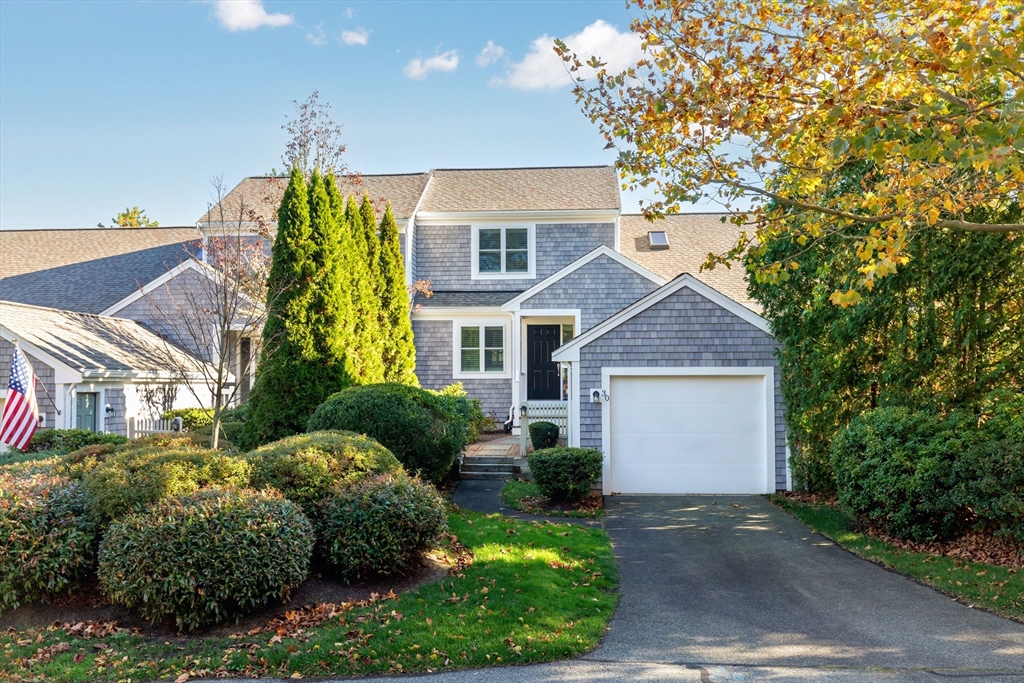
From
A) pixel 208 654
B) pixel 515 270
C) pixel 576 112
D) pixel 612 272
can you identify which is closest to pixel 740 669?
pixel 208 654

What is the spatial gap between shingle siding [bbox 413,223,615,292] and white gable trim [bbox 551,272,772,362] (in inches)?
331

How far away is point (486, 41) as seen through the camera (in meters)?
13.4

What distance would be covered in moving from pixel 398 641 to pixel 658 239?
1891cm

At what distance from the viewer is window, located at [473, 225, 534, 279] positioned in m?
22.3

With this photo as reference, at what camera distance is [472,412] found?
61.5 ft

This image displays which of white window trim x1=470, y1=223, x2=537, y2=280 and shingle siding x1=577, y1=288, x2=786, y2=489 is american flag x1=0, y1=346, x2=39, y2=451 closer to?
shingle siding x1=577, y1=288, x2=786, y2=489

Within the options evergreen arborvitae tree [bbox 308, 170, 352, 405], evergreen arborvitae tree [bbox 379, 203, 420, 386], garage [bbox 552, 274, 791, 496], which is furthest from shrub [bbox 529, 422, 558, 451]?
evergreen arborvitae tree [bbox 308, 170, 352, 405]

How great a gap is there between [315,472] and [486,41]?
346 inches

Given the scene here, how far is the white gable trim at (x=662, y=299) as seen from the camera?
44.8ft

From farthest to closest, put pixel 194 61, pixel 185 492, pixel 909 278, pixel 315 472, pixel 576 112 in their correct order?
pixel 194 61 → pixel 909 278 → pixel 576 112 → pixel 315 472 → pixel 185 492

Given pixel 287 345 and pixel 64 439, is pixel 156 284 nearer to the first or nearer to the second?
pixel 64 439

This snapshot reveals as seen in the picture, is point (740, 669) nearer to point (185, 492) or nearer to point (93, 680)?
point (93, 680)

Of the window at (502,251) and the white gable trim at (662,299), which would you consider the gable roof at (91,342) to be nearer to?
the white gable trim at (662,299)

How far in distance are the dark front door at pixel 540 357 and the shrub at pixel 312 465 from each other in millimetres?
11456
